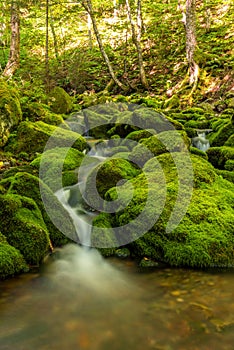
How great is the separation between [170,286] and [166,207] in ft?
4.50

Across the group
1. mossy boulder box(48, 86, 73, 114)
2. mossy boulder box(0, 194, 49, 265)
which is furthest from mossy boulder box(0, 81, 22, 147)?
mossy boulder box(0, 194, 49, 265)

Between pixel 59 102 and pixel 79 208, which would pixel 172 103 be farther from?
pixel 79 208

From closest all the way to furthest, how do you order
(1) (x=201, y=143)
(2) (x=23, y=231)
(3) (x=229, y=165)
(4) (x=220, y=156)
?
(2) (x=23, y=231) → (3) (x=229, y=165) → (4) (x=220, y=156) → (1) (x=201, y=143)

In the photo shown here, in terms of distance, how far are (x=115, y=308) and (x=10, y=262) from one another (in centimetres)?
159

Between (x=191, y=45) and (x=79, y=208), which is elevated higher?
(x=191, y=45)

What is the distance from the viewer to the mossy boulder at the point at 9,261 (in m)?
4.31

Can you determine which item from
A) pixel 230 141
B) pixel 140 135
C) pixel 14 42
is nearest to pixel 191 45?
pixel 230 141

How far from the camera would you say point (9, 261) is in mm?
4375

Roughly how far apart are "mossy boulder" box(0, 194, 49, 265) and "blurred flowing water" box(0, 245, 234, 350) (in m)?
0.29

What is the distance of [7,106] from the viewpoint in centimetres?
954

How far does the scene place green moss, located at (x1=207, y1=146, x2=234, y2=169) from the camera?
789cm

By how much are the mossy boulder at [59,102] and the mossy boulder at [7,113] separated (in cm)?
363

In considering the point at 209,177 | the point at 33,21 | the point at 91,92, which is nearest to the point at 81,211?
the point at 209,177

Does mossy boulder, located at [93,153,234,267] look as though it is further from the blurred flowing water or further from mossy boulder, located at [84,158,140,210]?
mossy boulder, located at [84,158,140,210]
